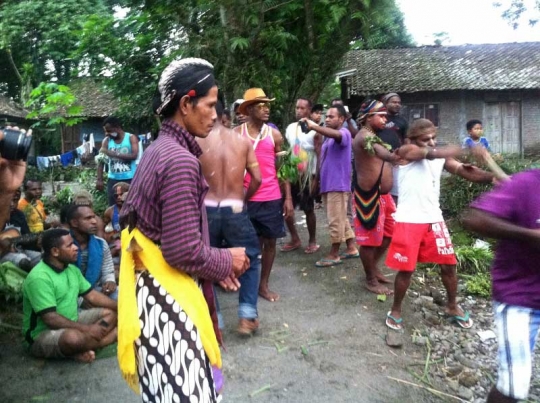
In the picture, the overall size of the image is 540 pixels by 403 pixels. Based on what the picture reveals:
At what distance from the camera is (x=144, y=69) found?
1161cm

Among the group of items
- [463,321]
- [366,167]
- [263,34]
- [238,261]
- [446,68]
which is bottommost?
[463,321]

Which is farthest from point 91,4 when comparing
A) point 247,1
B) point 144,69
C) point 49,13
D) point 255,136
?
point 255,136

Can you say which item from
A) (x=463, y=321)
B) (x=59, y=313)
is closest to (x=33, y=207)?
(x=59, y=313)

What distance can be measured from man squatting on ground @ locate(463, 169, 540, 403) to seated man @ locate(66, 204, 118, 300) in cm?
340

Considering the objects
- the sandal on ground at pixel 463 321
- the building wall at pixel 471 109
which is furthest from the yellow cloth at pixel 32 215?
the building wall at pixel 471 109

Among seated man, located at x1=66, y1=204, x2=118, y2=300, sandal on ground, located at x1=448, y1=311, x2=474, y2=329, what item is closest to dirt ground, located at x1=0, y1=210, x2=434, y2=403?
sandal on ground, located at x1=448, y1=311, x2=474, y2=329

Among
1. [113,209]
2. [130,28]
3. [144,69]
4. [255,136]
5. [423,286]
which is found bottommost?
[423,286]

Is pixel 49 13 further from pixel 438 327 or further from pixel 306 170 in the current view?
pixel 438 327

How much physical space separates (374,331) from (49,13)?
1905 centimetres

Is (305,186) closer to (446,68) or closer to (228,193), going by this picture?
(228,193)

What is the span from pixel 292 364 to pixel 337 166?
8.42 ft

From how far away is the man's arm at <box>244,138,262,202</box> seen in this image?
4121 millimetres

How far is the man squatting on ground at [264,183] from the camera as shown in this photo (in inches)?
186

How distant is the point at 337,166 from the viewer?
18.9ft
